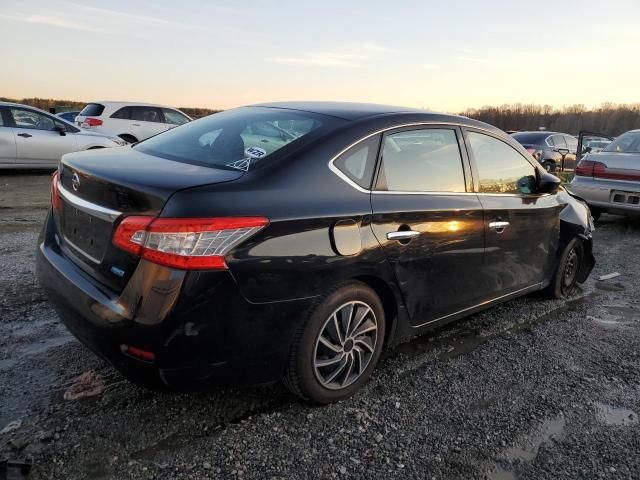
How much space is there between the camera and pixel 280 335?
2471 mm

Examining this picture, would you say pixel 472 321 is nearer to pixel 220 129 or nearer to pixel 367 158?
pixel 367 158

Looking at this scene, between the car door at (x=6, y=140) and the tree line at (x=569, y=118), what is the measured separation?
63165mm

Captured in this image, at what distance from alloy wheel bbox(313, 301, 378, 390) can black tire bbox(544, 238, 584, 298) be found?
2.45 metres

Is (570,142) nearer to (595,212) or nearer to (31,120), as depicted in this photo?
(595,212)

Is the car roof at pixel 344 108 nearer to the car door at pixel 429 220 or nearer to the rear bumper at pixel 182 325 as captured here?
the car door at pixel 429 220

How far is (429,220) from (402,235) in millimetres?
264

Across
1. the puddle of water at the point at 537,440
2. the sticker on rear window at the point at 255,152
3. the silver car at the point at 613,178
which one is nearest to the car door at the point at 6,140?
the sticker on rear window at the point at 255,152

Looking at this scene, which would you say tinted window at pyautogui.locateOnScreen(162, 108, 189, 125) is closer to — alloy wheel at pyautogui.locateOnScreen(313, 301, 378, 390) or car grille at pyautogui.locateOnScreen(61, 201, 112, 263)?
car grille at pyautogui.locateOnScreen(61, 201, 112, 263)

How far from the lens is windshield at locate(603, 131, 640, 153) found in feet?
26.0

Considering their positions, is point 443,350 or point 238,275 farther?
point 443,350

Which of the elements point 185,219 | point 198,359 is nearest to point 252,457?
point 198,359

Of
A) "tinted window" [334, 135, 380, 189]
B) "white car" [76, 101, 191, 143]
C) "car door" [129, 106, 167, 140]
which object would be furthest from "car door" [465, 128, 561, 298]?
"car door" [129, 106, 167, 140]

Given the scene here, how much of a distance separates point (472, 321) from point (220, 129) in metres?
2.48

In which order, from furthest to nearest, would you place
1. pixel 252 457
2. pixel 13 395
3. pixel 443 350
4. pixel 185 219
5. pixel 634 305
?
pixel 634 305, pixel 443 350, pixel 13 395, pixel 252 457, pixel 185 219
